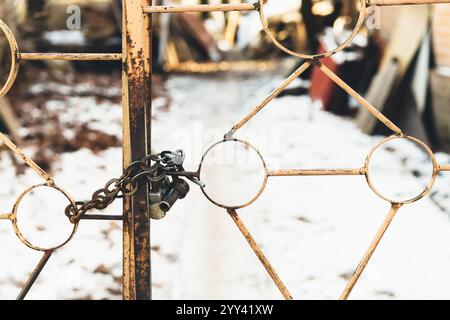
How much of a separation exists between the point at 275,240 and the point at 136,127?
172 cm

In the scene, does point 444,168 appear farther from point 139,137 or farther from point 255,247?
point 139,137

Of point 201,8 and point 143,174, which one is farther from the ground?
point 201,8

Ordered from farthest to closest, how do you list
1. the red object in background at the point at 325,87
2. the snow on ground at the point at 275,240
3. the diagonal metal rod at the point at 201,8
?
the red object in background at the point at 325,87 < the snow on ground at the point at 275,240 < the diagonal metal rod at the point at 201,8

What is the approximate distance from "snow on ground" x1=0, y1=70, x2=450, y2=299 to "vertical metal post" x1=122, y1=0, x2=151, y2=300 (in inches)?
35.8

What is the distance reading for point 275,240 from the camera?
2883 millimetres

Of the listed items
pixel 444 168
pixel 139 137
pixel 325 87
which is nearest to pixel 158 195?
pixel 139 137

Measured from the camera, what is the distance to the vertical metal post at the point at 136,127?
1.28 meters

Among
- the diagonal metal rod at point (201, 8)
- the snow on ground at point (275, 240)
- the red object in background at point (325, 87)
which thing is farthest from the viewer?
the red object in background at point (325, 87)

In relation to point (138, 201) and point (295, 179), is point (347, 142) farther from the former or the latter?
point (138, 201)

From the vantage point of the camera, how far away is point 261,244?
112 inches

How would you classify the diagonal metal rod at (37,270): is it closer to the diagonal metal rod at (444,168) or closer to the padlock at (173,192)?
the padlock at (173,192)

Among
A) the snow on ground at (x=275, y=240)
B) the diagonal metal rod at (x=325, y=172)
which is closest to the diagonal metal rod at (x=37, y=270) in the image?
the diagonal metal rod at (x=325, y=172)

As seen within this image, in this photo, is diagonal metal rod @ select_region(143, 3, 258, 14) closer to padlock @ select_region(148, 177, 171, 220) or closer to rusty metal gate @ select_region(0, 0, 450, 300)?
rusty metal gate @ select_region(0, 0, 450, 300)

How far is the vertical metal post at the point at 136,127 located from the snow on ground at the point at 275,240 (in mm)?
909
